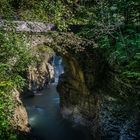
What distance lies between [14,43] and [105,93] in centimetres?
781

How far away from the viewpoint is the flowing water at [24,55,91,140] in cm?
1873

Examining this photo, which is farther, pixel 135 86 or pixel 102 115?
pixel 102 115

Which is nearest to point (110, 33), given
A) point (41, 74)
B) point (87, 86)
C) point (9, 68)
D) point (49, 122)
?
point (87, 86)

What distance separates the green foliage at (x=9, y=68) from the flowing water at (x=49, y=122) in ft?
27.2

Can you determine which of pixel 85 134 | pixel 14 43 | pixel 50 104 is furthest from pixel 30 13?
pixel 50 104

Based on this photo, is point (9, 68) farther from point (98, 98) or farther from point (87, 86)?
point (87, 86)

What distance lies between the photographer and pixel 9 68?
32.6 feet

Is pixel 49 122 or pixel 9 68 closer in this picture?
pixel 9 68

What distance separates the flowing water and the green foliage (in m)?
8.29

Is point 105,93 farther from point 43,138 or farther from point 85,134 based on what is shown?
point 43,138

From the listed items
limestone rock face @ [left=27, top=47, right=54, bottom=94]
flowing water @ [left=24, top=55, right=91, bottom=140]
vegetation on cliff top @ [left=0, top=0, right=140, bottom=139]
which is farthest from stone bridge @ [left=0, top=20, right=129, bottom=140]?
limestone rock face @ [left=27, top=47, right=54, bottom=94]

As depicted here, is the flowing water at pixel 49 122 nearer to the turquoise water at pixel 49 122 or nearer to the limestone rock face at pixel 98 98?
the turquoise water at pixel 49 122

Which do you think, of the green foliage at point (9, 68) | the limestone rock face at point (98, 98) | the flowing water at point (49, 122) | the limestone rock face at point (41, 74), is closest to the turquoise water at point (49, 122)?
the flowing water at point (49, 122)

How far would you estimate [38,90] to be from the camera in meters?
28.1
